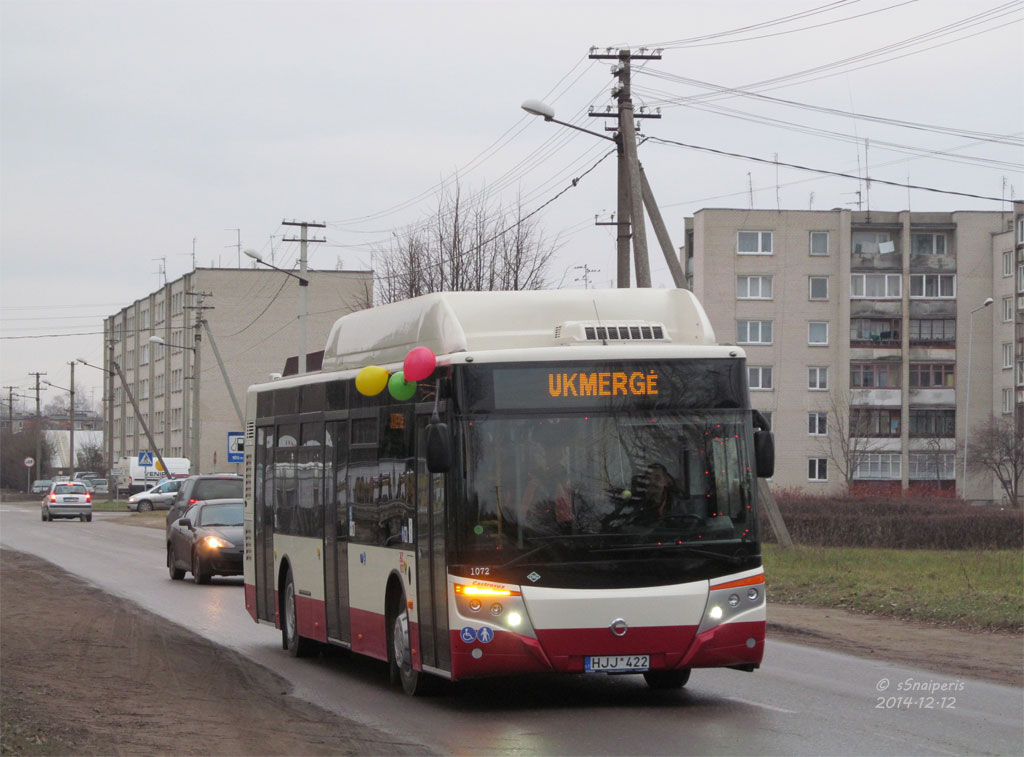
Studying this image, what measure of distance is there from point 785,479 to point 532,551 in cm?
7659

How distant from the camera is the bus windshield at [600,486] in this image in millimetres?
10164

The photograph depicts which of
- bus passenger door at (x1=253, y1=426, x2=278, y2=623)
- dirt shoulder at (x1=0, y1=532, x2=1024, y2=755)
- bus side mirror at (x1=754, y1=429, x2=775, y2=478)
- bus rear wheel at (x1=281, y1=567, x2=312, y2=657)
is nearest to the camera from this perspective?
dirt shoulder at (x1=0, y1=532, x2=1024, y2=755)

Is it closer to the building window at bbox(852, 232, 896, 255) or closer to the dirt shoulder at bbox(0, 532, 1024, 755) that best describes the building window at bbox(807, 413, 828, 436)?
the building window at bbox(852, 232, 896, 255)

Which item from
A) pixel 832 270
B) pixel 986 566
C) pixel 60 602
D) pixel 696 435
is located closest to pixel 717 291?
pixel 832 270

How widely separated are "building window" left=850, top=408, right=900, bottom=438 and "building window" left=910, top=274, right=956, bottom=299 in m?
7.17

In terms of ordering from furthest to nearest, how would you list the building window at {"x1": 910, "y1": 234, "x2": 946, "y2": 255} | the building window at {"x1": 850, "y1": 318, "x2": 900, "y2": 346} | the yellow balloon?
the building window at {"x1": 910, "y1": 234, "x2": 946, "y2": 255}
the building window at {"x1": 850, "y1": 318, "x2": 900, "y2": 346}
the yellow balloon

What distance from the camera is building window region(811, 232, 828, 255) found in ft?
283

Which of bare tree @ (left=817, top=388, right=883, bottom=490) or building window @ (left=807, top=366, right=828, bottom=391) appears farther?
building window @ (left=807, top=366, right=828, bottom=391)

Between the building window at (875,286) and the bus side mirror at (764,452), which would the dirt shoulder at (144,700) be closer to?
the bus side mirror at (764,452)

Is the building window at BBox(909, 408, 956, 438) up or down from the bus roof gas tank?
down

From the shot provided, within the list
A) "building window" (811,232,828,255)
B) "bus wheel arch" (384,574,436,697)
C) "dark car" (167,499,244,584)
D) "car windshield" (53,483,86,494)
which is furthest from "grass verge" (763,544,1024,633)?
"building window" (811,232,828,255)

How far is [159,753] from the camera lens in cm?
902

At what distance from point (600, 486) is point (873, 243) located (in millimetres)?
79699

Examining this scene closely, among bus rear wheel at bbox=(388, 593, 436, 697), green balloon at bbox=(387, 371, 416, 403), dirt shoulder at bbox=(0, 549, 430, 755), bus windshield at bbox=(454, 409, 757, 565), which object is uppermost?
green balloon at bbox=(387, 371, 416, 403)
